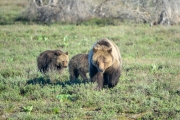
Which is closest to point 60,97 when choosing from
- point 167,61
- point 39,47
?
point 167,61

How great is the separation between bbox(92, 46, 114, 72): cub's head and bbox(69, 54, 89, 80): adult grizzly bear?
2048 millimetres

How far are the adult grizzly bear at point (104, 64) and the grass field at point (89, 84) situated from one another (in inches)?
7.6

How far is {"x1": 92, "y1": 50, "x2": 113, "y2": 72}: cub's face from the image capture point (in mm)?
8867

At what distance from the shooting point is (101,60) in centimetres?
889

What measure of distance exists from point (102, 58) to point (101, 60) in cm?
5

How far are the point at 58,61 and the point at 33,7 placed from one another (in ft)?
40.6

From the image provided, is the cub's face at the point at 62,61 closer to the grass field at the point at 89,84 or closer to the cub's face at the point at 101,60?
the grass field at the point at 89,84

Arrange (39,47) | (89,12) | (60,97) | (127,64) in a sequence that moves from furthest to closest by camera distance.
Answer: (89,12)
(39,47)
(127,64)
(60,97)

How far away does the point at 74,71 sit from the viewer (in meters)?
11.2

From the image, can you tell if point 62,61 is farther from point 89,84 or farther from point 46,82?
point 89,84

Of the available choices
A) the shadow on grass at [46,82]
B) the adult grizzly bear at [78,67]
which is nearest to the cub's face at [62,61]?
the adult grizzly bear at [78,67]

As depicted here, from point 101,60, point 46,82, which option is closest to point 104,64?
point 101,60

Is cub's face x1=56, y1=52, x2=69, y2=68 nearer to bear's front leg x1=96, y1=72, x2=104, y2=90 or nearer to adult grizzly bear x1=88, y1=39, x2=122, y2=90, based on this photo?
adult grizzly bear x1=88, y1=39, x2=122, y2=90

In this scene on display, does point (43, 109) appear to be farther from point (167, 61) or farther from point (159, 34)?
point (159, 34)
